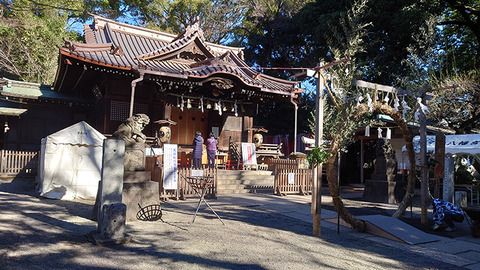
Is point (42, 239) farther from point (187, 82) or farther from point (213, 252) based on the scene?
point (187, 82)

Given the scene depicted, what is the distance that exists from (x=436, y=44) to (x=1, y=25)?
24922mm

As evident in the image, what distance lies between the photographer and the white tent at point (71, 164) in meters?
9.14

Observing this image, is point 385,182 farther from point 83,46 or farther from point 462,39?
point 462,39

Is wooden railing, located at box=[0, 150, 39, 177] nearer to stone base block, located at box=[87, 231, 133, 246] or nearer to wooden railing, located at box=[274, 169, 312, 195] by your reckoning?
stone base block, located at box=[87, 231, 133, 246]

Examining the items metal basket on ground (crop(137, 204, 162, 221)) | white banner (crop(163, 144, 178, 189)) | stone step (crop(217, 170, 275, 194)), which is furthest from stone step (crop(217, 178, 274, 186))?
metal basket on ground (crop(137, 204, 162, 221))

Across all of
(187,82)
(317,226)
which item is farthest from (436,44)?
(317,226)

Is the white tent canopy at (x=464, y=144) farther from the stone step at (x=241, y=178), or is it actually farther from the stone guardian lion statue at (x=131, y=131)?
the stone guardian lion statue at (x=131, y=131)

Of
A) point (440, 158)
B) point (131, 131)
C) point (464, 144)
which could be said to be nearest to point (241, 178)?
point (131, 131)

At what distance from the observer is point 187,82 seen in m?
13.9

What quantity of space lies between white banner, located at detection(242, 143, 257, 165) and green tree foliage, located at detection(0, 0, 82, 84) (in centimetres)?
1455

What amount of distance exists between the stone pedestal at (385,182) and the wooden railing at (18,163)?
13.5 metres

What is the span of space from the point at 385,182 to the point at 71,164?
35.2 ft

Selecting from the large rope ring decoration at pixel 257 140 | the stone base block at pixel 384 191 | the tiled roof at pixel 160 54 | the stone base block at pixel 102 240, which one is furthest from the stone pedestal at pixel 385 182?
the stone base block at pixel 102 240

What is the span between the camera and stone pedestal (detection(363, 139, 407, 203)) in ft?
37.3
